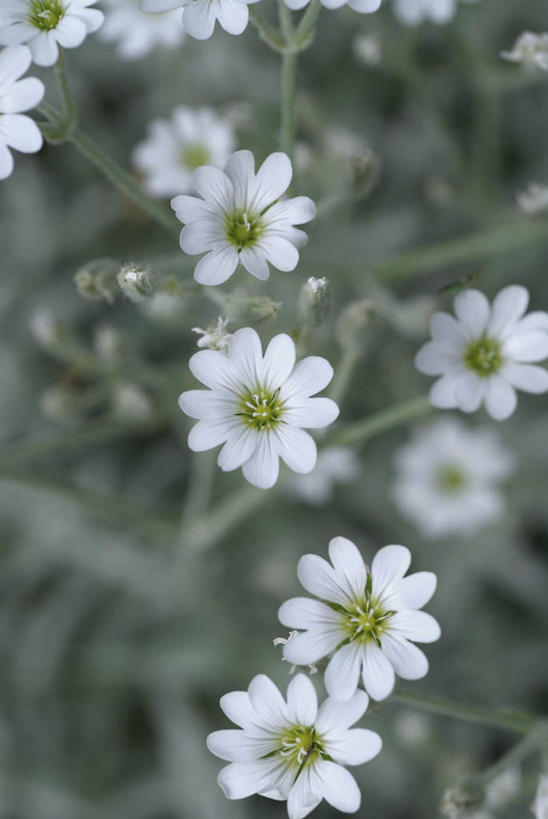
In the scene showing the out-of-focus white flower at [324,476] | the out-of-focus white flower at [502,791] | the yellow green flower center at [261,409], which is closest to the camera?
the yellow green flower center at [261,409]

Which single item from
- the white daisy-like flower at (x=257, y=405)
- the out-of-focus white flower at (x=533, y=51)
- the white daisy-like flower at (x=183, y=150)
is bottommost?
the white daisy-like flower at (x=257, y=405)

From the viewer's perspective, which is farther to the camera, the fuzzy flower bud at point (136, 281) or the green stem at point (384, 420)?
the green stem at point (384, 420)

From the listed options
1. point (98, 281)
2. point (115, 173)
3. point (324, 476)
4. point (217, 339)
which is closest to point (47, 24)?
point (115, 173)

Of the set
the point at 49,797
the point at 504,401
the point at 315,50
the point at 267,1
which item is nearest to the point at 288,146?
the point at 504,401

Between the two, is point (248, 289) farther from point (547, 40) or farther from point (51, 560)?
point (51, 560)

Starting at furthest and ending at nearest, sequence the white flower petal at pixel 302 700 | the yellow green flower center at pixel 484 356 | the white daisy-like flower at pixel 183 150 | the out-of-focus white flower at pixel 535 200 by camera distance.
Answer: the white daisy-like flower at pixel 183 150 < the out-of-focus white flower at pixel 535 200 < the yellow green flower center at pixel 484 356 < the white flower petal at pixel 302 700

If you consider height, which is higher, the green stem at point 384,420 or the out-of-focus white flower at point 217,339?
the green stem at point 384,420

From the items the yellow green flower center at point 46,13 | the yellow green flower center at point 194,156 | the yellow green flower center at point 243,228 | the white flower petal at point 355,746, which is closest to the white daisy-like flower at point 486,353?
the yellow green flower center at point 243,228

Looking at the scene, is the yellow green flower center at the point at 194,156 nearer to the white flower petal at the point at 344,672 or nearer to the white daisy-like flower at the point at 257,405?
the white daisy-like flower at the point at 257,405

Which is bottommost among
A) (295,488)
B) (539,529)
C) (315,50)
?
A: (295,488)
